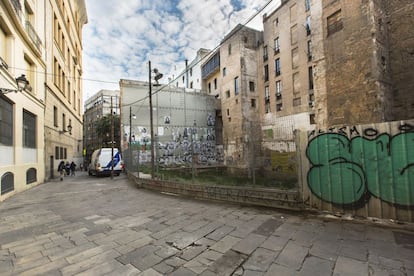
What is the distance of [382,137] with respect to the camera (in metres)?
4.50

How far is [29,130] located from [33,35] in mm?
5633

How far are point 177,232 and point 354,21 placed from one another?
1647cm

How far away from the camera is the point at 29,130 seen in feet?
41.2

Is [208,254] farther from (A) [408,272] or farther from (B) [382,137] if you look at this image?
(B) [382,137]

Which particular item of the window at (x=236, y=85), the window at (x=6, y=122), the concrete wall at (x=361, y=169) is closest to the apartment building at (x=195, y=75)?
the window at (x=236, y=85)

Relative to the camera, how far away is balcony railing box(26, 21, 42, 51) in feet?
39.5

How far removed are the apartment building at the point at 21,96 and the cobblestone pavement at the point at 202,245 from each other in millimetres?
5112

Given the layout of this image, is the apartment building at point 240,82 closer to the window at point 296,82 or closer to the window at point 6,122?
the window at point 296,82

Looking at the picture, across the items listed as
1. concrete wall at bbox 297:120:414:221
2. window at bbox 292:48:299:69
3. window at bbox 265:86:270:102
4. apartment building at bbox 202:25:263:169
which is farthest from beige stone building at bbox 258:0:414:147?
apartment building at bbox 202:25:263:169

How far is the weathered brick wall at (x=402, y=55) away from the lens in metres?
13.1

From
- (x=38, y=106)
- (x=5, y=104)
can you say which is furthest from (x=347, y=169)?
(x=38, y=106)

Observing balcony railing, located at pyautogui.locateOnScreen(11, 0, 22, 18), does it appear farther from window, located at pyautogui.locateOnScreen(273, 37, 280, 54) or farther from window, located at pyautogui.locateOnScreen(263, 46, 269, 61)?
window, located at pyautogui.locateOnScreen(263, 46, 269, 61)

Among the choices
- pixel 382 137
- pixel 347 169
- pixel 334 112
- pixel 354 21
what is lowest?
pixel 347 169

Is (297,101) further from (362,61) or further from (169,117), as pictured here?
(169,117)
